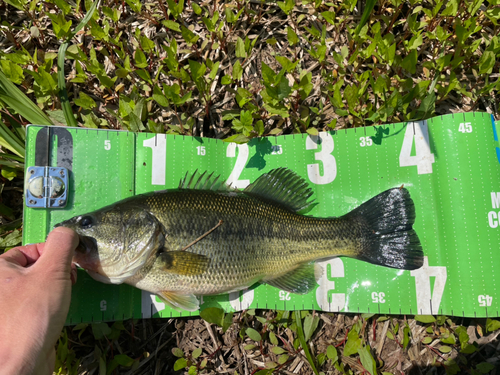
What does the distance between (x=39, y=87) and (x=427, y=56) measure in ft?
13.1

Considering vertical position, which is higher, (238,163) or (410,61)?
(410,61)

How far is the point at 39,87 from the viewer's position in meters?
3.38

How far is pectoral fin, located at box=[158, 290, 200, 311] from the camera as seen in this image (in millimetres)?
2967

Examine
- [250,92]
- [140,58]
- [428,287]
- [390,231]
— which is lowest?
[428,287]

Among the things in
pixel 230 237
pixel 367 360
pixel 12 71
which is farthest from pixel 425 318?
pixel 12 71

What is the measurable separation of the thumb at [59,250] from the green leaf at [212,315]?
107 cm

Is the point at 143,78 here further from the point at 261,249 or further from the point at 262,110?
the point at 261,249

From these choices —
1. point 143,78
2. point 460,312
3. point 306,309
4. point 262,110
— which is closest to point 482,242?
point 460,312

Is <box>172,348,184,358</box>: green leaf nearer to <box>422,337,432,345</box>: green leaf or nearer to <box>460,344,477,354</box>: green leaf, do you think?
<box>422,337,432,345</box>: green leaf

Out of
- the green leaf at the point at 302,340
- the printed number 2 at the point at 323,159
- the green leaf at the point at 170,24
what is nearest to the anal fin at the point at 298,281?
the green leaf at the point at 302,340

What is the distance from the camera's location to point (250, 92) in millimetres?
3545

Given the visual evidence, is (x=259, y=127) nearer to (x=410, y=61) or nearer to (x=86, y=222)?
(x=410, y=61)

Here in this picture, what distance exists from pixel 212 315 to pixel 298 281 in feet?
2.84

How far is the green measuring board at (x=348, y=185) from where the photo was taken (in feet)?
10.0
